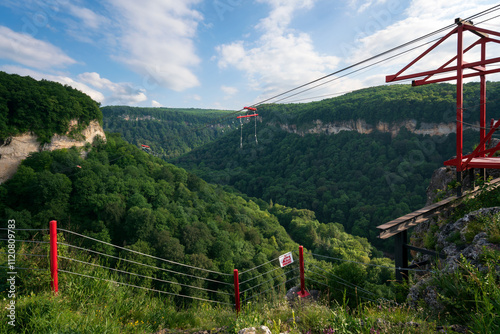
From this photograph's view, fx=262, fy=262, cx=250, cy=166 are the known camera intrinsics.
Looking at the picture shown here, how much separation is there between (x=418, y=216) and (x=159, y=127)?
506 ft

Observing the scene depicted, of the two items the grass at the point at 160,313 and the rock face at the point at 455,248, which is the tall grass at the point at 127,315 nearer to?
the grass at the point at 160,313

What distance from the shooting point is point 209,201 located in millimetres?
39719

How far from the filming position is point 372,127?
72.8 meters

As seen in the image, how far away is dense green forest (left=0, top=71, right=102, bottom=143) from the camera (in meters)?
25.2

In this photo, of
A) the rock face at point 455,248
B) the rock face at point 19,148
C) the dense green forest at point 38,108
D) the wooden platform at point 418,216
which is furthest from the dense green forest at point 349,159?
the rock face at point 455,248

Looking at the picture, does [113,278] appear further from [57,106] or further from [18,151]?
[57,106]

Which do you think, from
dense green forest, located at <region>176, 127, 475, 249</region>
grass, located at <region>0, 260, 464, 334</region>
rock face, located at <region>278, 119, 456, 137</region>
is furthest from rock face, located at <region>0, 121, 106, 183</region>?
rock face, located at <region>278, 119, 456, 137</region>

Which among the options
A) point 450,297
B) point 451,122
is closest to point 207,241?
point 450,297

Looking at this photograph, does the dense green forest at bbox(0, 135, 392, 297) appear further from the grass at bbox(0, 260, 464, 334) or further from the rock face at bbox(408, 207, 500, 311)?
the grass at bbox(0, 260, 464, 334)

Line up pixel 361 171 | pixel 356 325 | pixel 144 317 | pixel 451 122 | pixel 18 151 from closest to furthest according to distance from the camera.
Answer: pixel 356 325 < pixel 144 317 < pixel 18 151 < pixel 451 122 < pixel 361 171

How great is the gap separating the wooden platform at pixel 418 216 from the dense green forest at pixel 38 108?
103 feet

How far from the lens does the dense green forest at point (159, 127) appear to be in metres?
131

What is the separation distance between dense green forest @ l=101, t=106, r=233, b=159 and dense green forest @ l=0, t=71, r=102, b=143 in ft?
291

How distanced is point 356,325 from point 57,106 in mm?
35619
